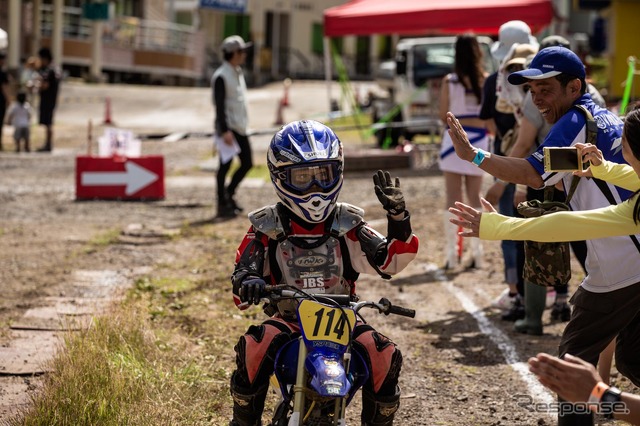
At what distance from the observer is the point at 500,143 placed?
866cm

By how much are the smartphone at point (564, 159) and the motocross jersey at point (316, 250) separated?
712 mm

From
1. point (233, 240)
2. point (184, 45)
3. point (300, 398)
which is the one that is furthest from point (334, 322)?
point (184, 45)

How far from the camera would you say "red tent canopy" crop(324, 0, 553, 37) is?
18250 millimetres

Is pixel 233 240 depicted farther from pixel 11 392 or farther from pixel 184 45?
pixel 184 45

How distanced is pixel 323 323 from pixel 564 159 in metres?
1.25

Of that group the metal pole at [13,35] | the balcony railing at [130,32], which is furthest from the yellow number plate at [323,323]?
the balcony railing at [130,32]

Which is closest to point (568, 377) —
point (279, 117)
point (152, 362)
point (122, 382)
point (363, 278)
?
point (122, 382)

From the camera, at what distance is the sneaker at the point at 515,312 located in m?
8.44

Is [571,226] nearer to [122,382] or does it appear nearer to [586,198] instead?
[586,198]

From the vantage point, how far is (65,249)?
1162cm

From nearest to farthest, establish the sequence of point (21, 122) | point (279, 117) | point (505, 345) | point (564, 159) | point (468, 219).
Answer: point (468, 219)
point (564, 159)
point (505, 345)
point (21, 122)
point (279, 117)

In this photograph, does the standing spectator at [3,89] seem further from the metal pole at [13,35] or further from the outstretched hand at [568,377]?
the outstretched hand at [568,377]

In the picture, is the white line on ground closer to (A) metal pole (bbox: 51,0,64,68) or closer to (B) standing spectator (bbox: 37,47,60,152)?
(B) standing spectator (bbox: 37,47,60,152)

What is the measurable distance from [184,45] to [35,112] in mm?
18515
